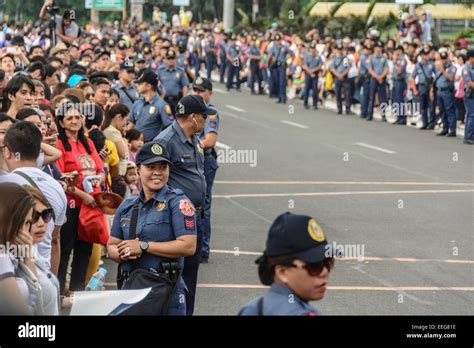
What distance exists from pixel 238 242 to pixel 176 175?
176 inches

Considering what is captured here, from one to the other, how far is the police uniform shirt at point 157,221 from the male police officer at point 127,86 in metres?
9.29

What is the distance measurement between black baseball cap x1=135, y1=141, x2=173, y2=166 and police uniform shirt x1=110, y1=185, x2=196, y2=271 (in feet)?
0.72

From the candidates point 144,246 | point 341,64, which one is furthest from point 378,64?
point 144,246

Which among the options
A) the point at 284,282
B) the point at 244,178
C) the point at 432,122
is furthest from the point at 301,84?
the point at 284,282

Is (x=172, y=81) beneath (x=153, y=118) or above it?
beneath

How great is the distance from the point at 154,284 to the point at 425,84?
74.0 ft

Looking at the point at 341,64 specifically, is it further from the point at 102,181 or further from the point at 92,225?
the point at 92,225

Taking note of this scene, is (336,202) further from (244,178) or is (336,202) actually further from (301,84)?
(301,84)

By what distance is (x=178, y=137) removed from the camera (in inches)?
395

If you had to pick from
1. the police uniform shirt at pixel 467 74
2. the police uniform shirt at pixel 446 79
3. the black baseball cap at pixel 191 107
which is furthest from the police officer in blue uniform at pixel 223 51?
the black baseball cap at pixel 191 107

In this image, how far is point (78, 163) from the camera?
1040 centimetres

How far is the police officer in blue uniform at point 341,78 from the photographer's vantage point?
109 feet

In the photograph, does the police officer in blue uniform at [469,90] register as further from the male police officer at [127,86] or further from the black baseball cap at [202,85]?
the black baseball cap at [202,85]

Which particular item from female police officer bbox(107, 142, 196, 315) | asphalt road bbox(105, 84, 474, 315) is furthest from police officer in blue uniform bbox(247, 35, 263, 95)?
female police officer bbox(107, 142, 196, 315)
